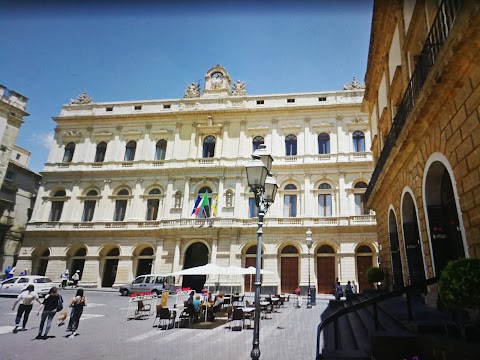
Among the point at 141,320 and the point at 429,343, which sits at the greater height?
the point at 429,343

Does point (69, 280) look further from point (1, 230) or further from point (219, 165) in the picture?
point (219, 165)

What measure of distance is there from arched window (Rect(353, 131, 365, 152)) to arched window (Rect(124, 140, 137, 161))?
71.3 feet

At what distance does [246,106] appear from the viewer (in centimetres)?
3125

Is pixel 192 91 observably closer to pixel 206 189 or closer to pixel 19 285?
pixel 206 189

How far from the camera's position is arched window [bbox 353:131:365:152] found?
92.0 ft

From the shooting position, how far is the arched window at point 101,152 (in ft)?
106

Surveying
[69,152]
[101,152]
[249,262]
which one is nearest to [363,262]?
[249,262]

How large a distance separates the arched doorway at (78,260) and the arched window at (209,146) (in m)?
14.8

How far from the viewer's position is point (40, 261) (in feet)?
97.1

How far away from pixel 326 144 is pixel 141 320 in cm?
2222

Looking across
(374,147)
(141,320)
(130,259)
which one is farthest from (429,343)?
(130,259)

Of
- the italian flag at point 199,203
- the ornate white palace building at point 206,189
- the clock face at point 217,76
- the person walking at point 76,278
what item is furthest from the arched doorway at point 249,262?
the clock face at point 217,76

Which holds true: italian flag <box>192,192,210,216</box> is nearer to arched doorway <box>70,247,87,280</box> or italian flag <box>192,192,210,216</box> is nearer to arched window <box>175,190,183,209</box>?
arched window <box>175,190,183,209</box>

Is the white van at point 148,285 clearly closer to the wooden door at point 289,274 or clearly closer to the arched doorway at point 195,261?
the arched doorway at point 195,261
